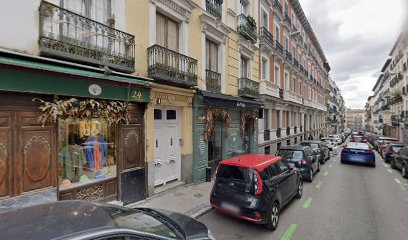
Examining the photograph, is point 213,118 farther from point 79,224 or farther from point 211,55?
point 79,224

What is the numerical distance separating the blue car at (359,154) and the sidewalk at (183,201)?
10.5 metres

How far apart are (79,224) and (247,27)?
12.7m

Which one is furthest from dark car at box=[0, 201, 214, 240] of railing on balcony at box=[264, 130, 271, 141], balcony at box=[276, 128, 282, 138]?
balcony at box=[276, 128, 282, 138]

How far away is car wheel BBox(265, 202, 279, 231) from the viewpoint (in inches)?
197

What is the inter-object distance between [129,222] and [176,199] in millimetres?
4506

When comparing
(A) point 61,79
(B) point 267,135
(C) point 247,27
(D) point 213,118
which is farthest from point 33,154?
(B) point 267,135

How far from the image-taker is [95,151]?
6.01m

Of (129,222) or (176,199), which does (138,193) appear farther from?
Answer: (129,222)

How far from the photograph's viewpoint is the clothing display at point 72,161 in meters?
5.29

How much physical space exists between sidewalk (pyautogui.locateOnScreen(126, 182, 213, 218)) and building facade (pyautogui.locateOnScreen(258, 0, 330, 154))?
8042 mm

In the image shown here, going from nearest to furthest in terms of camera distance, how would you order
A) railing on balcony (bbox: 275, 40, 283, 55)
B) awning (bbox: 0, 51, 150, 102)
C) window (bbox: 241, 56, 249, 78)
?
awning (bbox: 0, 51, 150, 102) < window (bbox: 241, 56, 249, 78) < railing on balcony (bbox: 275, 40, 283, 55)

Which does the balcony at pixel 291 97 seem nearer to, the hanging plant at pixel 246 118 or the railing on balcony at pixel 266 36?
the railing on balcony at pixel 266 36

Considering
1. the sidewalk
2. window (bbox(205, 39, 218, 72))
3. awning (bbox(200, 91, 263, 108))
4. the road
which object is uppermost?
window (bbox(205, 39, 218, 72))

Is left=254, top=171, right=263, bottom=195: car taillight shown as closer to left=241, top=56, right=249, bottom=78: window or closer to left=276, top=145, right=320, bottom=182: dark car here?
left=276, top=145, right=320, bottom=182: dark car
